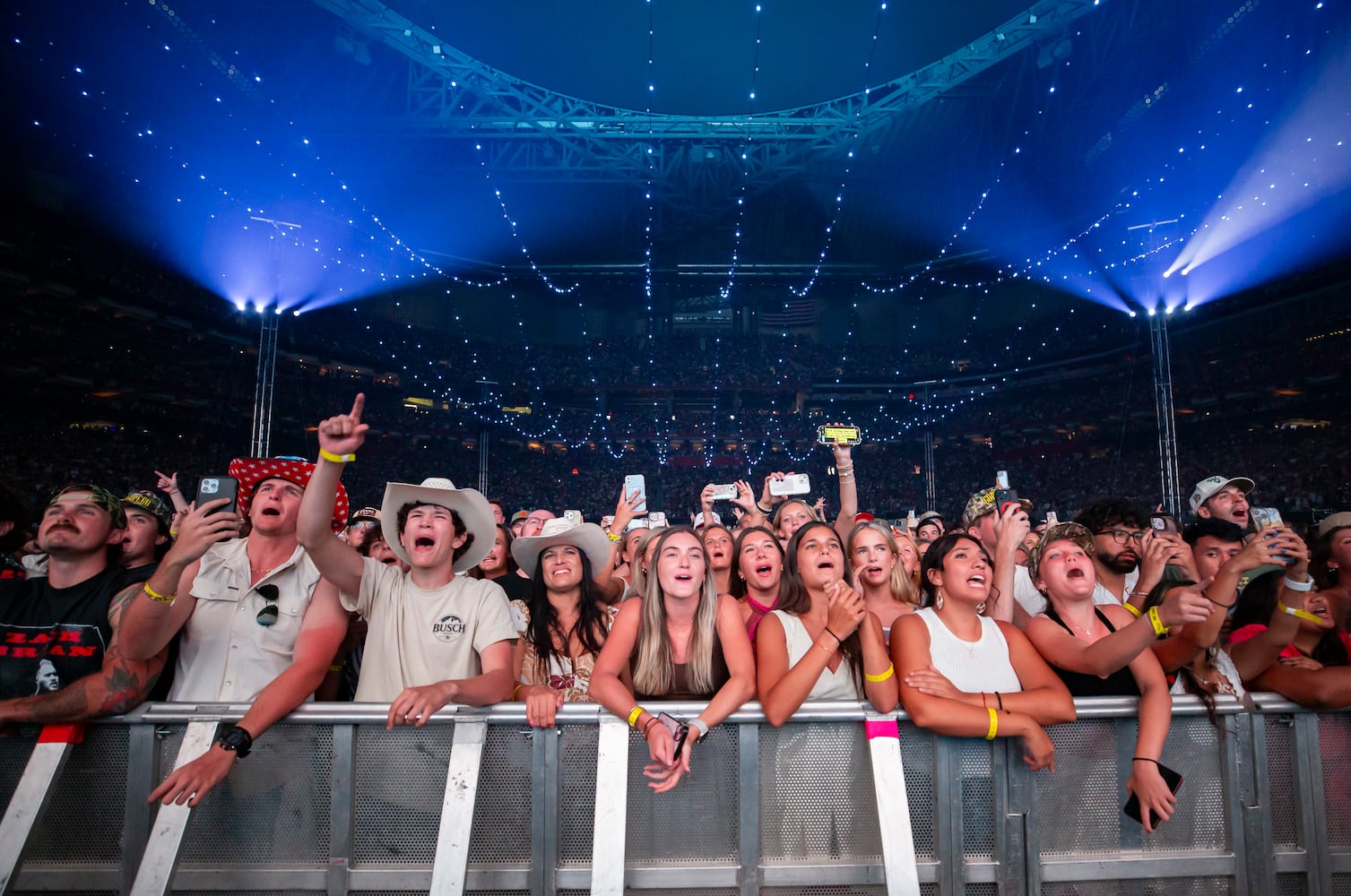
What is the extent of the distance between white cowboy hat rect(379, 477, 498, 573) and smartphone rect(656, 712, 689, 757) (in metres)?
1.22

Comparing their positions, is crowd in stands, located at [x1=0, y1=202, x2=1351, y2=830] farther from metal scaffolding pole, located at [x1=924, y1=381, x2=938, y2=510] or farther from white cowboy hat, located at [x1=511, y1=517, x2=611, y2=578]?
metal scaffolding pole, located at [x1=924, y1=381, x2=938, y2=510]

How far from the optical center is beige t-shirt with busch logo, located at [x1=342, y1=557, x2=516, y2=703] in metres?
Result: 2.71

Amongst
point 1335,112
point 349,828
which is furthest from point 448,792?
point 1335,112

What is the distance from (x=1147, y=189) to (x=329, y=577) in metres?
27.3

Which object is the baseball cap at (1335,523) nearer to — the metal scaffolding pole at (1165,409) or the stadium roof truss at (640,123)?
the metal scaffolding pole at (1165,409)

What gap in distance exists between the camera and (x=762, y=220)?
1184 inches

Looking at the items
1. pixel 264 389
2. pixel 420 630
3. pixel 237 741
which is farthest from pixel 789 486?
pixel 264 389

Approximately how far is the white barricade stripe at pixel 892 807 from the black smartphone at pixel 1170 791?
2.47 ft

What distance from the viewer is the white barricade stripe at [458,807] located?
2045mm

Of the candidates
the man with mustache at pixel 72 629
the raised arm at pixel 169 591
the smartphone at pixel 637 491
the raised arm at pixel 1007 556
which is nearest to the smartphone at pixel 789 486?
the smartphone at pixel 637 491

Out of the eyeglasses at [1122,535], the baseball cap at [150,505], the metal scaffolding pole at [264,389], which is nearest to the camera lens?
the baseball cap at [150,505]

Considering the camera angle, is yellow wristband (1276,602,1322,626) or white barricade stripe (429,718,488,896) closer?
white barricade stripe (429,718,488,896)

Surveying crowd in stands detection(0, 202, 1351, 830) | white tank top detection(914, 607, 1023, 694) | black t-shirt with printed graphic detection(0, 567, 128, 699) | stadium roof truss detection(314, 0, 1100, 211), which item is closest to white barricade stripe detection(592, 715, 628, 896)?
crowd in stands detection(0, 202, 1351, 830)

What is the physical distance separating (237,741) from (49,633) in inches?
40.1
